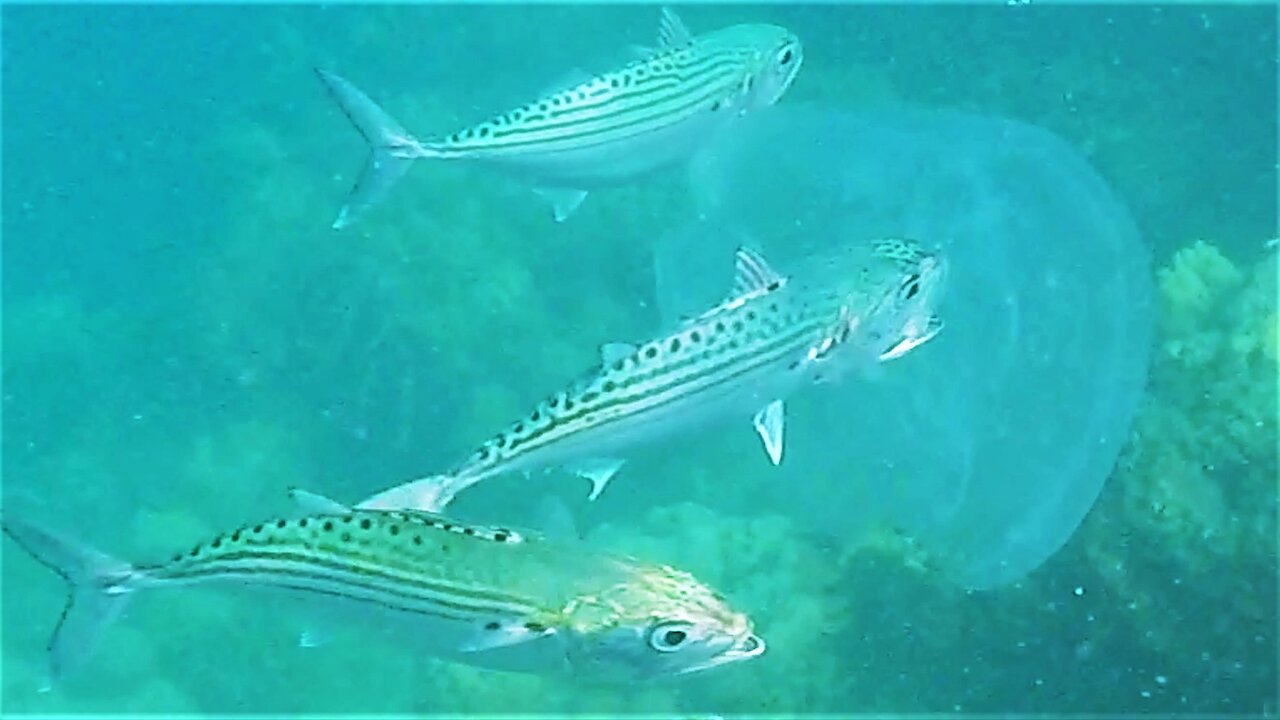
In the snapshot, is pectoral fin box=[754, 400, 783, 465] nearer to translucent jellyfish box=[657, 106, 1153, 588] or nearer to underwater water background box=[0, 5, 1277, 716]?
underwater water background box=[0, 5, 1277, 716]

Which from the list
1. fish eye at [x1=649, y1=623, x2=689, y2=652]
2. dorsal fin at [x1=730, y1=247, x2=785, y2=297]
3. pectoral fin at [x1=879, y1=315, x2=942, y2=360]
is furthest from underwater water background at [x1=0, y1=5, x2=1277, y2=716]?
fish eye at [x1=649, y1=623, x2=689, y2=652]

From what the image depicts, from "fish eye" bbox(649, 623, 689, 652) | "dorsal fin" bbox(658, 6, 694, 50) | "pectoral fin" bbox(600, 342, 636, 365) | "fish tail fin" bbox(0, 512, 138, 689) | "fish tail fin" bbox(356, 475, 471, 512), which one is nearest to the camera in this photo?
"fish eye" bbox(649, 623, 689, 652)

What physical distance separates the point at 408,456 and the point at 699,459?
7.24 feet

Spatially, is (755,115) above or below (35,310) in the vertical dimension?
below

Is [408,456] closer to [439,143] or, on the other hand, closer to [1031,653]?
[439,143]

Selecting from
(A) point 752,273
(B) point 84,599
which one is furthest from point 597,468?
(B) point 84,599

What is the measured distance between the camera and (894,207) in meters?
5.81

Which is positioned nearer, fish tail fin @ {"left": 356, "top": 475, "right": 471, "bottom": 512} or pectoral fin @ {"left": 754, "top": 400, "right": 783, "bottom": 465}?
fish tail fin @ {"left": 356, "top": 475, "right": 471, "bottom": 512}

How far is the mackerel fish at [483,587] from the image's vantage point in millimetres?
3014

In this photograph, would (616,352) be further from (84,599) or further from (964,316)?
(964,316)

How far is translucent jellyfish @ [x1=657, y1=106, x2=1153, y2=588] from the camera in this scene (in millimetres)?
4953

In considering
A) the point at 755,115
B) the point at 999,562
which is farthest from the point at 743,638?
the point at 755,115

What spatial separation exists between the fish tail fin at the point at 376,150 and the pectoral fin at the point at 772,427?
6.64ft

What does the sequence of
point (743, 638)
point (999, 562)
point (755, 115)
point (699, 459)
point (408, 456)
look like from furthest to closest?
point (408, 456), point (699, 459), point (755, 115), point (999, 562), point (743, 638)
